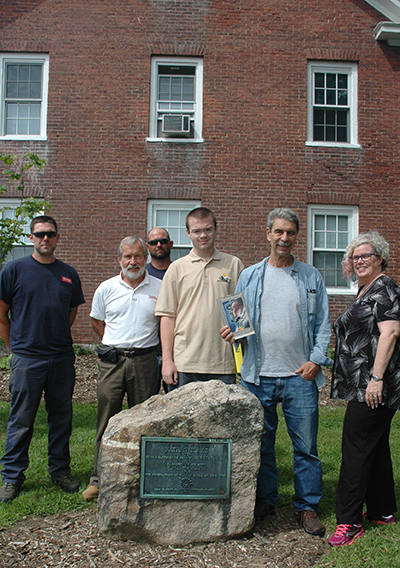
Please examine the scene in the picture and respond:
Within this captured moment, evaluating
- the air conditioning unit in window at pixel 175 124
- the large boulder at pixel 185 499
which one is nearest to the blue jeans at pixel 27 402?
the large boulder at pixel 185 499

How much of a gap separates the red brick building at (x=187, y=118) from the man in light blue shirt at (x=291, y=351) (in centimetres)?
723

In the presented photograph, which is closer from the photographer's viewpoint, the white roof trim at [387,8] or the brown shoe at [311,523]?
the brown shoe at [311,523]

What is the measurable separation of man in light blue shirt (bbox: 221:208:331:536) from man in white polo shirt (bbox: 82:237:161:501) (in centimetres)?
81

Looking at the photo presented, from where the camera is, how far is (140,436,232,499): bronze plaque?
3436 mm

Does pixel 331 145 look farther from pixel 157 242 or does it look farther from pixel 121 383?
pixel 121 383

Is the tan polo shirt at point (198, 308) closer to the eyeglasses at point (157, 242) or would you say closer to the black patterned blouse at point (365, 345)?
the black patterned blouse at point (365, 345)

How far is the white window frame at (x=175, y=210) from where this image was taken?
36.4ft

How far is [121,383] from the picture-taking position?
4105 mm

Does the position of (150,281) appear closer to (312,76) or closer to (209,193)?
(209,193)

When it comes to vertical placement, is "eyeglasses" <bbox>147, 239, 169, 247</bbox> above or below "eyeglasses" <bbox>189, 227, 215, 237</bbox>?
above

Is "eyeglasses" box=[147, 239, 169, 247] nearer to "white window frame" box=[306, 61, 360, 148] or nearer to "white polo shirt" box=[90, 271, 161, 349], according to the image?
"white polo shirt" box=[90, 271, 161, 349]

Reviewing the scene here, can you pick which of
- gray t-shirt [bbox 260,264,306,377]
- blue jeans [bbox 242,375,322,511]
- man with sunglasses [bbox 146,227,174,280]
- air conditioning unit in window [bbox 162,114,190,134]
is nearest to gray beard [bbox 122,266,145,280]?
man with sunglasses [bbox 146,227,174,280]

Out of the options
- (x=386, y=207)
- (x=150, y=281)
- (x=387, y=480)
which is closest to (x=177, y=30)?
(x=386, y=207)

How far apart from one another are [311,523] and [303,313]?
148 cm
